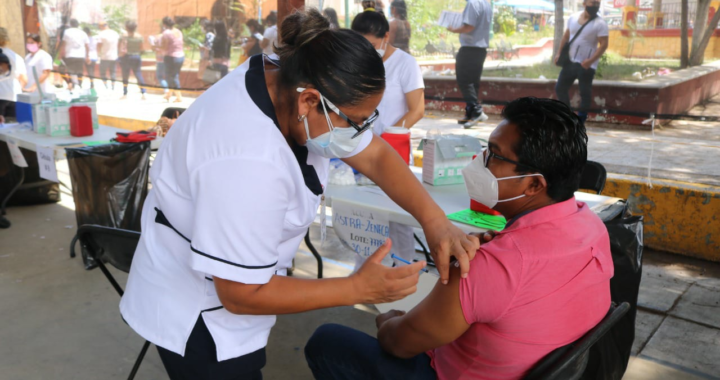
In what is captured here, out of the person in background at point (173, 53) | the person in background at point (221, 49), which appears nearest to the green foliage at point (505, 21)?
the person in background at point (221, 49)

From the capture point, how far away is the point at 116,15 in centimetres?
1019

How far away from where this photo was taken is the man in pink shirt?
4.07 feet

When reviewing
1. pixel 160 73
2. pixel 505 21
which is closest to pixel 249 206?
pixel 505 21

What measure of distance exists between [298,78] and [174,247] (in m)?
0.42

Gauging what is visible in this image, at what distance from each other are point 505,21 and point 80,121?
16.6 feet

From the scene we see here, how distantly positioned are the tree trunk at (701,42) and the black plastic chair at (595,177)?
3432 millimetres

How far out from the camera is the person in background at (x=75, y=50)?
1053 cm

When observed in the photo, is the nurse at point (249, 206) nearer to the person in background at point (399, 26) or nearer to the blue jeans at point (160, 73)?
the person in background at point (399, 26)

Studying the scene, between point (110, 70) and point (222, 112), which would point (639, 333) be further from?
point (110, 70)

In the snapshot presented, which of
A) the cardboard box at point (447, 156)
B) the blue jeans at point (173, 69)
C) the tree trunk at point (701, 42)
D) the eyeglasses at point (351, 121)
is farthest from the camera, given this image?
the blue jeans at point (173, 69)

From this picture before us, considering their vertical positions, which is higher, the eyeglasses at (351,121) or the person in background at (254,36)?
the person in background at (254,36)

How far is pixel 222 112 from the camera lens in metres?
1.06

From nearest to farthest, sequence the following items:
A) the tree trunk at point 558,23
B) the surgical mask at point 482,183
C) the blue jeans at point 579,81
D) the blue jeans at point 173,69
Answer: the surgical mask at point 482,183
the blue jeans at point 579,81
the tree trunk at point 558,23
the blue jeans at point 173,69

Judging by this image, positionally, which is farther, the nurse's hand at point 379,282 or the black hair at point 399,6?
the black hair at point 399,6
